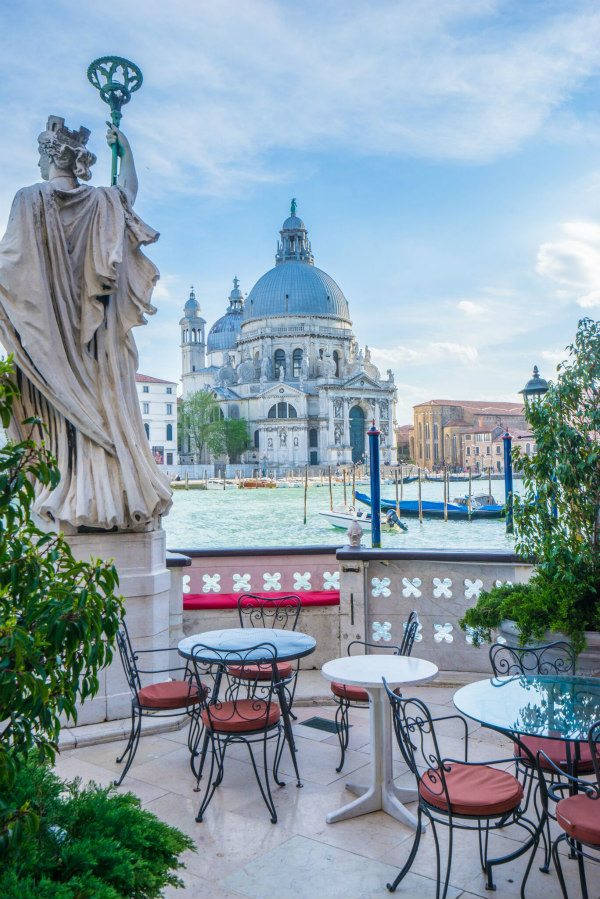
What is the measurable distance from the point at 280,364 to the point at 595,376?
251 ft

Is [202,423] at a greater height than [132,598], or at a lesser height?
greater

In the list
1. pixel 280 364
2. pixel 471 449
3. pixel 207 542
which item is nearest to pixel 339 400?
pixel 280 364

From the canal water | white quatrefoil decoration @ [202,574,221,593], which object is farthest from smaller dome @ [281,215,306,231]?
white quatrefoil decoration @ [202,574,221,593]

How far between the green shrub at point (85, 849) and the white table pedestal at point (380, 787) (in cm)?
122

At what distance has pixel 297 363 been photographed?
78875 mm

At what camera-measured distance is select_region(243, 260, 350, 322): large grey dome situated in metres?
78.9

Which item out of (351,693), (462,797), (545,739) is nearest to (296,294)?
(351,693)

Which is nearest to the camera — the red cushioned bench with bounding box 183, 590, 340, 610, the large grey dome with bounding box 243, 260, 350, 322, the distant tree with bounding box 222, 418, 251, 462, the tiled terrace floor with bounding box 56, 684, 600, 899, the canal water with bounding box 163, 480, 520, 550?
the tiled terrace floor with bounding box 56, 684, 600, 899

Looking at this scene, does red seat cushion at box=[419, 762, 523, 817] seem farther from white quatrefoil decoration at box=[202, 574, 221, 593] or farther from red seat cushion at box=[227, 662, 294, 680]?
white quatrefoil decoration at box=[202, 574, 221, 593]

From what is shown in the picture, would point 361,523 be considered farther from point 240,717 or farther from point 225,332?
point 225,332

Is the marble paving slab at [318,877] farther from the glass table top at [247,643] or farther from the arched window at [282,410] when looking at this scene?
the arched window at [282,410]

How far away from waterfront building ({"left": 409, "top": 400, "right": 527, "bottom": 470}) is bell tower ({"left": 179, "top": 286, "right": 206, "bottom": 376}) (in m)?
27.0

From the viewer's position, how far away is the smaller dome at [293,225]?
88.0 metres

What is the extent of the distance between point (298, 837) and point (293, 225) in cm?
8977
